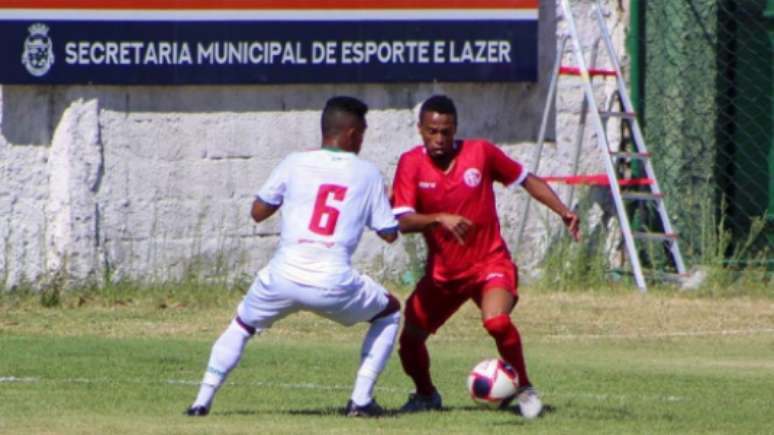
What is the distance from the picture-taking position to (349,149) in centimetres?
866

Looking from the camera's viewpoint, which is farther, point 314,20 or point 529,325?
point 314,20

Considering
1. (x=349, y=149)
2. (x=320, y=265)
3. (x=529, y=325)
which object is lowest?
(x=529, y=325)

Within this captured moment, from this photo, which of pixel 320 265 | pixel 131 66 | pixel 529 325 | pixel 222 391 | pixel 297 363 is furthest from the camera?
pixel 131 66

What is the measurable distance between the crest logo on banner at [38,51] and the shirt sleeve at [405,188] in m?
5.66

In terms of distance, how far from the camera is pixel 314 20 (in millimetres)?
14719

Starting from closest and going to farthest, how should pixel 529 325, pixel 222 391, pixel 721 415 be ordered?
pixel 721 415 → pixel 222 391 → pixel 529 325

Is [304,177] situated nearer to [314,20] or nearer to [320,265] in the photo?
[320,265]

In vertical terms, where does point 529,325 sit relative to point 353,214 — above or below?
below

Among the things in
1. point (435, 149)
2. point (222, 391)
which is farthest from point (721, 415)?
point (222, 391)

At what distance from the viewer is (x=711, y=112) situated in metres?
15.6

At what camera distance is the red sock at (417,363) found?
9.14 metres

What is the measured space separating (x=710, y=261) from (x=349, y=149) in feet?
23.7

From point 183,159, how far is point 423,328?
5.84 m

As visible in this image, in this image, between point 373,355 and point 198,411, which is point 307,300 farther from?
point 198,411
